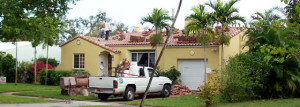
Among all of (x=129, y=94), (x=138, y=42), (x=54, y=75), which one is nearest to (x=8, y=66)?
(x=54, y=75)

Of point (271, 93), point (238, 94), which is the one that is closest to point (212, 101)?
point (238, 94)

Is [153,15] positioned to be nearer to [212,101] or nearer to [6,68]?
[212,101]

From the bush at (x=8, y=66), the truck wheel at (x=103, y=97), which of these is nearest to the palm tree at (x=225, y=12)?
the truck wheel at (x=103, y=97)

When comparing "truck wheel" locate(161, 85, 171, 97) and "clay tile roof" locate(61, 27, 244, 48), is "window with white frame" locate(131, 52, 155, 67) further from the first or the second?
"truck wheel" locate(161, 85, 171, 97)

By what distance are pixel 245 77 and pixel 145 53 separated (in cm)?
1035

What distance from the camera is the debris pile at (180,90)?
68.3ft

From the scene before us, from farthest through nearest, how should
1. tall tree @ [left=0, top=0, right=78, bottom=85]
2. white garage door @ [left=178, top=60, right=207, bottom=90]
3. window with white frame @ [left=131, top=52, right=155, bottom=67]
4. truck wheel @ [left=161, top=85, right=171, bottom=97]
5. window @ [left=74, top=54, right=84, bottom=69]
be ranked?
window @ [left=74, top=54, right=84, bottom=69] < window with white frame @ [left=131, top=52, right=155, bottom=67] < white garage door @ [left=178, top=60, right=207, bottom=90] < truck wheel @ [left=161, top=85, right=171, bottom=97] < tall tree @ [left=0, top=0, right=78, bottom=85]

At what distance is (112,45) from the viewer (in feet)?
84.8

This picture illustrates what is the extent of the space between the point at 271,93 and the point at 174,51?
8020 millimetres

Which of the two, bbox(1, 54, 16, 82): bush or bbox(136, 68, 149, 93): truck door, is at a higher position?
bbox(1, 54, 16, 82): bush

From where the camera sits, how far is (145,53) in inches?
976

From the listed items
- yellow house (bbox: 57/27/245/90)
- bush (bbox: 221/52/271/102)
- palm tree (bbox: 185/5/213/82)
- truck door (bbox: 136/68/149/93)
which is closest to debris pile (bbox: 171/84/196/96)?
yellow house (bbox: 57/27/245/90)

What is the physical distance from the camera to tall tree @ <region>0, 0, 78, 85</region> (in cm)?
1474

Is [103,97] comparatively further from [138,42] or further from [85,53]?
[85,53]
